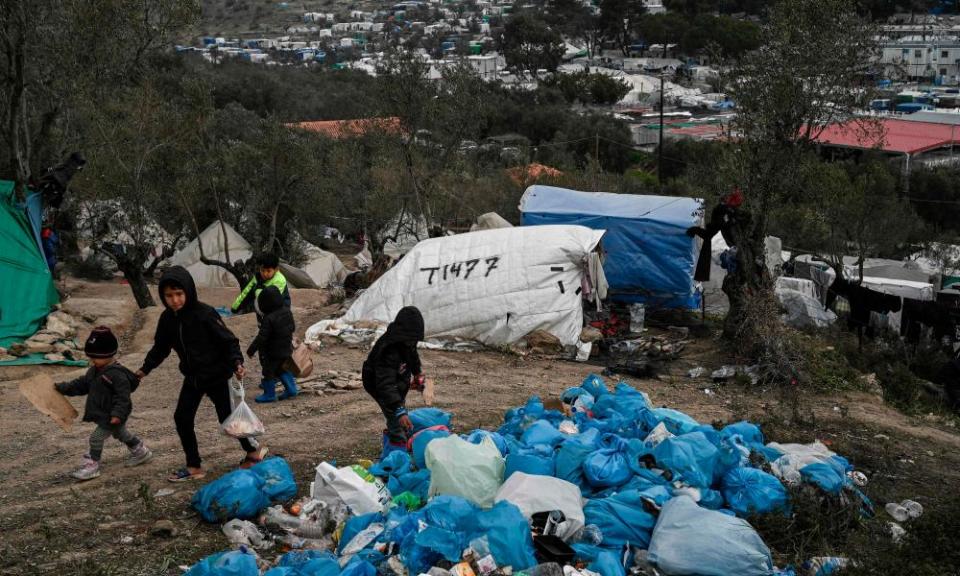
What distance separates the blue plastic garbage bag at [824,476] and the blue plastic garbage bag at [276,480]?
3359mm

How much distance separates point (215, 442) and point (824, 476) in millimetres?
4564

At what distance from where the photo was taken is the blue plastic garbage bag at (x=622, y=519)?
523 cm

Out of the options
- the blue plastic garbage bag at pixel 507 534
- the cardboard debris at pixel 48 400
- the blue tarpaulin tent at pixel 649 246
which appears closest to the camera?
the blue plastic garbage bag at pixel 507 534

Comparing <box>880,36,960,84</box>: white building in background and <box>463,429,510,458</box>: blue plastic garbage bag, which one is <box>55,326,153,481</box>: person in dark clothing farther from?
<box>880,36,960,84</box>: white building in background

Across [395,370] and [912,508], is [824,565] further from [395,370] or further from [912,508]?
[395,370]

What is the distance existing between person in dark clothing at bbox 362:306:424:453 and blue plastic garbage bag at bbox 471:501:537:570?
5.10ft

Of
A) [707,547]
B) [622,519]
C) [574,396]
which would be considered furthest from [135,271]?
[707,547]

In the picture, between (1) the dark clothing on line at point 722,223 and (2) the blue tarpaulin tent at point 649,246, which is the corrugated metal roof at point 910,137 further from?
(1) the dark clothing on line at point 722,223

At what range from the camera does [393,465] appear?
20.2 feet

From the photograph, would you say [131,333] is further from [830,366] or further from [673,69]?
[673,69]

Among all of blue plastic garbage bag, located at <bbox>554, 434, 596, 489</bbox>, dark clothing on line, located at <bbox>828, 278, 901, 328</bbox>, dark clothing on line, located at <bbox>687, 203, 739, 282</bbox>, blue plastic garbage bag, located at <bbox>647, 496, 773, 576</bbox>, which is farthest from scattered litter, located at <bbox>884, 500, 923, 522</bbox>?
dark clothing on line, located at <bbox>828, 278, 901, 328</bbox>

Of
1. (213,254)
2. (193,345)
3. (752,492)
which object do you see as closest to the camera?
(752,492)

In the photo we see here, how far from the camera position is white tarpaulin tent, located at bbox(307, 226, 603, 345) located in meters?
11.5

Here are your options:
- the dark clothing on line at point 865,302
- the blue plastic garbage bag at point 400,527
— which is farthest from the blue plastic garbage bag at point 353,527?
the dark clothing on line at point 865,302
